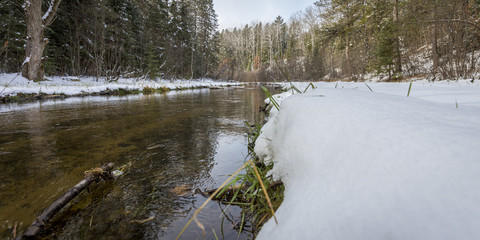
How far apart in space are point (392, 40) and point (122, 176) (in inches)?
511

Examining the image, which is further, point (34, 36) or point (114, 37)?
point (114, 37)

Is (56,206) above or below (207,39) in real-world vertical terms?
below

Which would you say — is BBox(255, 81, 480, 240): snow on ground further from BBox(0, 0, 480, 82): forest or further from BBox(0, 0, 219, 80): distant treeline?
BBox(0, 0, 219, 80): distant treeline

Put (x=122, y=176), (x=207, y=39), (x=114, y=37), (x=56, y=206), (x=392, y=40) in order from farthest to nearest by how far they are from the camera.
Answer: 1. (x=207, y=39)
2. (x=114, y=37)
3. (x=392, y=40)
4. (x=122, y=176)
5. (x=56, y=206)

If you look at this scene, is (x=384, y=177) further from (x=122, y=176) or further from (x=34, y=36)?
(x=34, y=36)

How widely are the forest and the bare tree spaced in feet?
3.91

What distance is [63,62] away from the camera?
13.6m

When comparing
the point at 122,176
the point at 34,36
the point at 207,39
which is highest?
the point at 207,39

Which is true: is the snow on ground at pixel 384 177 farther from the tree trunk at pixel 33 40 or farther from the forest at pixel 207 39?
the tree trunk at pixel 33 40

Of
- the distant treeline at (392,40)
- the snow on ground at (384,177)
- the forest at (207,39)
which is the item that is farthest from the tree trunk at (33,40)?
the snow on ground at (384,177)

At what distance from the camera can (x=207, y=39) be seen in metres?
28.9

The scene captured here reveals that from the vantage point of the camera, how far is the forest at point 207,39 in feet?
18.4

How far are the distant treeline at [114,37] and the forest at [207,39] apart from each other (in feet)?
0.19

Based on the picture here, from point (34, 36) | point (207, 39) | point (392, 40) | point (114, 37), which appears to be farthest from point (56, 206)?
point (207, 39)
